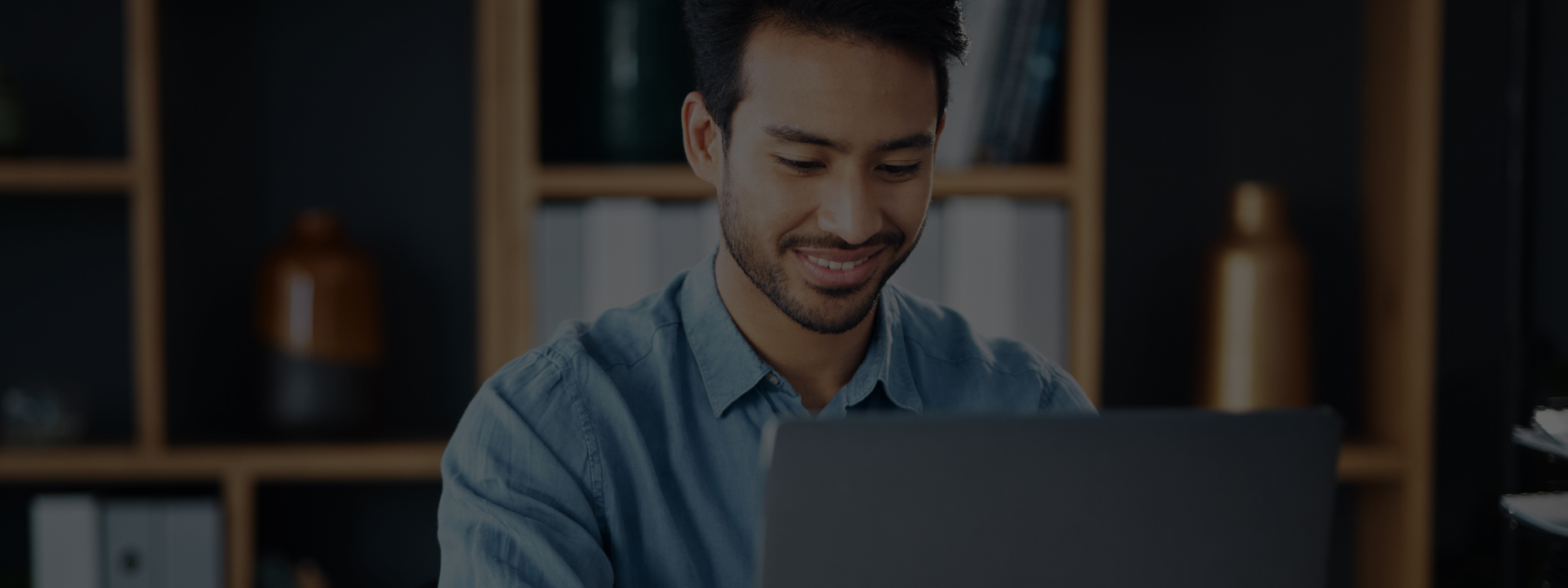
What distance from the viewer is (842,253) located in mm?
979

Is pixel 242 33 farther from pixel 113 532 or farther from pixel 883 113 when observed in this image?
pixel 883 113

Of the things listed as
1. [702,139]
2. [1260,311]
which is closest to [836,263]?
[702,139]

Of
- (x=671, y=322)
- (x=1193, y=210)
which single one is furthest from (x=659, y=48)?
(x=1193, y=210)

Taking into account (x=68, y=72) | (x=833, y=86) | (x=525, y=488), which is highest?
(x=68, y=72)

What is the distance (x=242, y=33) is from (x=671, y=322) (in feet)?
3.80

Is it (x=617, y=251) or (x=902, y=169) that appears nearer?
(x=902, y=169)

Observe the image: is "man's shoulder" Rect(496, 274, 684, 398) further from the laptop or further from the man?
the laptop

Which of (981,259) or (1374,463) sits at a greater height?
(981,259)

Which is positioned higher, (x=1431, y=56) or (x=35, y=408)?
(x=1431, y=56)

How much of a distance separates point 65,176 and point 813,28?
49.2 inches

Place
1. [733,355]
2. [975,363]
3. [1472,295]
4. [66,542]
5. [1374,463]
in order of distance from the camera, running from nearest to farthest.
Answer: [733,355]
[975,363]
[66,542]
[1374,463]
[1472,295]

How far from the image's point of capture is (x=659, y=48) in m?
1.64

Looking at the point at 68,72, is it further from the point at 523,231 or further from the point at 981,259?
the point at 981,259

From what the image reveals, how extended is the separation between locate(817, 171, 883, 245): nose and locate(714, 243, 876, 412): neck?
0.47 ft
